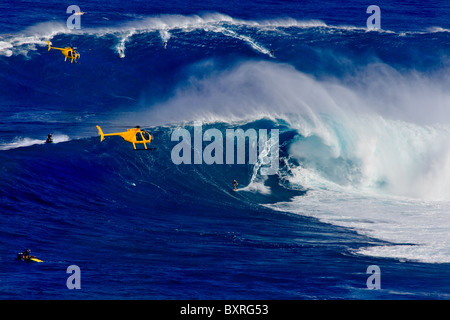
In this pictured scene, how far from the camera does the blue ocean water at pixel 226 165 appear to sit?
3145 centimetres

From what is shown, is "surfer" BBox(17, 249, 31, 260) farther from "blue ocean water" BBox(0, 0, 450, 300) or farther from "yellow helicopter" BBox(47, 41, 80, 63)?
"yellow helicopter" BBox(47, 41, 80, 63)

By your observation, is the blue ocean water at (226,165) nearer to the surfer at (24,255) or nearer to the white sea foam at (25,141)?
the white sea foam at (25,141)

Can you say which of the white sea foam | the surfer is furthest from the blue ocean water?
the surfer

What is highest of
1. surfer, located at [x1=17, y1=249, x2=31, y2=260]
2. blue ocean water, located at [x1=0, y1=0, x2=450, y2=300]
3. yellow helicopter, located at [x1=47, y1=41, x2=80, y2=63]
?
yellow helicopter, located at [x1=47, y1=41, x2=80, y2=63]

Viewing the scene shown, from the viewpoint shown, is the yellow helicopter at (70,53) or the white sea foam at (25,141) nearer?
the white sea foam at (25,141)

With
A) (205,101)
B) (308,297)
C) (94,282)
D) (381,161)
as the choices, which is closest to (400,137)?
(381,161)

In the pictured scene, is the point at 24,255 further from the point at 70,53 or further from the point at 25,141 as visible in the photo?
the point at 70,53

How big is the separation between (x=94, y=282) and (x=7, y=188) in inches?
433

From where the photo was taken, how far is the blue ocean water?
103 ft

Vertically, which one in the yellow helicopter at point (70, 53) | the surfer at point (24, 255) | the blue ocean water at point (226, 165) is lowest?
the surfer at point (24, 255)

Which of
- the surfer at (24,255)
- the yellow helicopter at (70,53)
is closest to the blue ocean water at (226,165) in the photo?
the surfer at (24,255)

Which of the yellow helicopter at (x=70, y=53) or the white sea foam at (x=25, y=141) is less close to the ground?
the yellow helicopter at (x=70, y=53)

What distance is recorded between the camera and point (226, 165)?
45.1m

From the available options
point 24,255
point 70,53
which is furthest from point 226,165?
point 70,53
